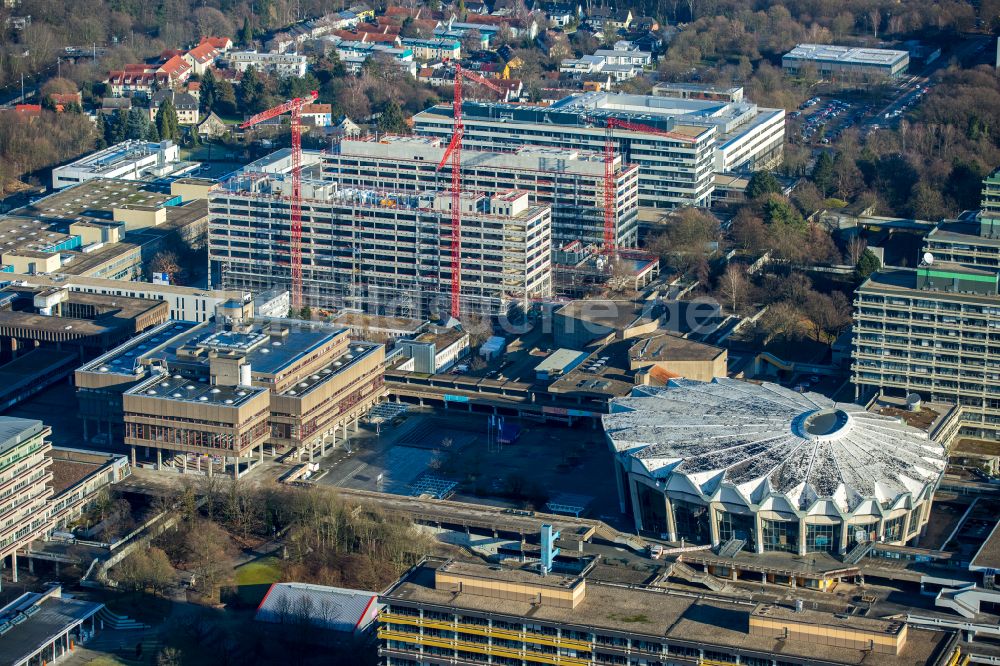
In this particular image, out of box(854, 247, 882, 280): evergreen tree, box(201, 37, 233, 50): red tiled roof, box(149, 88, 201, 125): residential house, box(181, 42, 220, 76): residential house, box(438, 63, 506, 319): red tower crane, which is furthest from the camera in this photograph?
box(201, 37, 233, 50): red tiled roof

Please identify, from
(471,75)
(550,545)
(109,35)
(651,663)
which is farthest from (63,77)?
(651,663)

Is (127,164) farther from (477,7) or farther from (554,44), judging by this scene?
(477,7)

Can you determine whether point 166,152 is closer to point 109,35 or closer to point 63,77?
point 63,77

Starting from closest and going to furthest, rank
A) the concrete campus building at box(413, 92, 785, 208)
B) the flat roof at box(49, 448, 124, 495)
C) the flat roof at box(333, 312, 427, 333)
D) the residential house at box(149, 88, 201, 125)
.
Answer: the flat roof at box(49, 448, 124, 495), the flat roof at box(333, 312, 427, 333), the concrete campus building at box(413, 92, 785, 208), the residential house at box(149, 88, 201, 125)

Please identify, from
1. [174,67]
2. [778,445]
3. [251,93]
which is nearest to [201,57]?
[174,67]

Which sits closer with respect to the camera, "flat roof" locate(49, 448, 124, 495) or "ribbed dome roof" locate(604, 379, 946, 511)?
"ribbed dome roof" locate(604, 379, 946, 511)

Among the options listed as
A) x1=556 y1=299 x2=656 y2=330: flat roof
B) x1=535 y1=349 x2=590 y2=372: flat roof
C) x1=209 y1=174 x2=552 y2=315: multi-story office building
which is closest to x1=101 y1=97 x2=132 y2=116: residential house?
x1=209 y1=174 x2=552 y2=315: multi-story office building

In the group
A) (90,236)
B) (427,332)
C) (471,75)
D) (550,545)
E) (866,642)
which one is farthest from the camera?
(471,75)

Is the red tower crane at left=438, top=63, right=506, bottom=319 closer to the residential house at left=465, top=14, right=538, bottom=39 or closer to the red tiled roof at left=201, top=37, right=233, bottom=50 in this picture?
the red tiled roof at left=201, top=37, right=233, bottom=50
